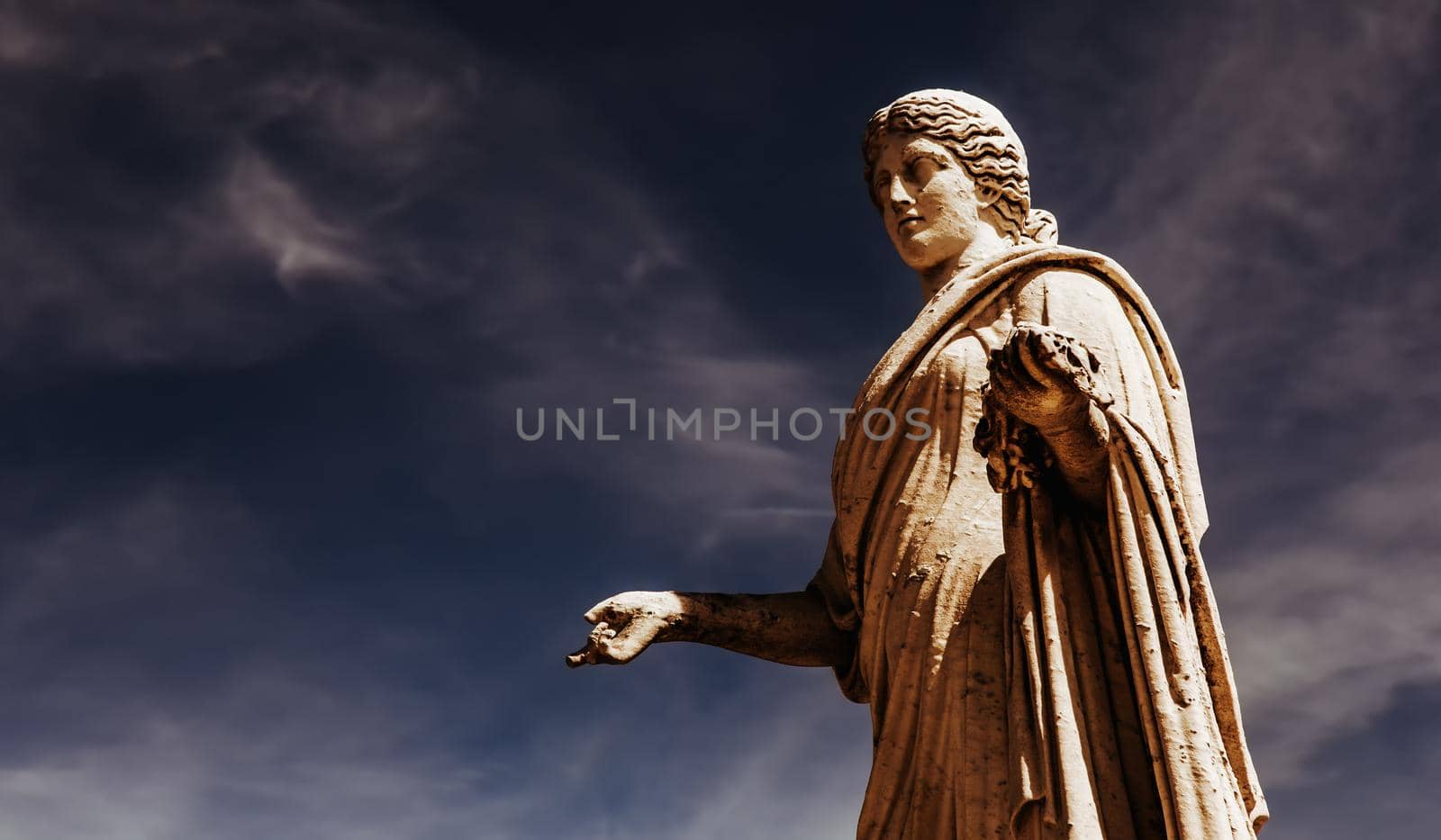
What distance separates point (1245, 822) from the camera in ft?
16.9

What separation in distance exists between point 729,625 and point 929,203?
2328 millimetres

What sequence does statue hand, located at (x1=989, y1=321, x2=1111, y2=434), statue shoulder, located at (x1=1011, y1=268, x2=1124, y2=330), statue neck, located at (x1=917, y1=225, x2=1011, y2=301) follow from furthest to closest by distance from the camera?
statue neck, located at (x1=917, y1=225, x2=1011, y2=301)
statue shoulder, located at (x1=1011, y1=268, x2=1124, y2=330)
statue hand, located at (x1=989, y1=321, x2=1111, y2=434)

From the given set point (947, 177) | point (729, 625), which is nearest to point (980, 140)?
point (947, 177)

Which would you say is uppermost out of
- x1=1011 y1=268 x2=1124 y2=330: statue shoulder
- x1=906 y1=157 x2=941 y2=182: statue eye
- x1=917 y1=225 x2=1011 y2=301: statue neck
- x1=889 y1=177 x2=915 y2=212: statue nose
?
x1=906 y1=157 x2=941 y2=182: statue eye

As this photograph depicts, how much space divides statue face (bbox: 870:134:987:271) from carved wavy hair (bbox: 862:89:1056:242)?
0.06 meters

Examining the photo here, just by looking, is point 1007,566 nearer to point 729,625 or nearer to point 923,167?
point 729,625

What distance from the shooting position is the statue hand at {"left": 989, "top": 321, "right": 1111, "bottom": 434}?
5.25 meters

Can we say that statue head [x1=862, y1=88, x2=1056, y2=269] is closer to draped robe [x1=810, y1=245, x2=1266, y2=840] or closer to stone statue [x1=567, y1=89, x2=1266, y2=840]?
stone statue [x1=567, y1=89, x2=1266, y2=840]

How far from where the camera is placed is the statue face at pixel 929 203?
7.47m

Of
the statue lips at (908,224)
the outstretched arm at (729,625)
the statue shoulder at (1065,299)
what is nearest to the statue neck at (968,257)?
the statue lips at (908,224)

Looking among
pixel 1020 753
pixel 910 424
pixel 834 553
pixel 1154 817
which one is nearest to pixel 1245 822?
pixel 1154 817

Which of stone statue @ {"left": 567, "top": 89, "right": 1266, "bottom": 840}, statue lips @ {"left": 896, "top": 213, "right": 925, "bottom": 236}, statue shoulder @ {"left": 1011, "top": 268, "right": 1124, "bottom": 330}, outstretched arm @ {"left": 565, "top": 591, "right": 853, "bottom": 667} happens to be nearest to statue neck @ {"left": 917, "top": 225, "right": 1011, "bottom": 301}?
stone statue @ {"left": 567, "top": 89, "right": 1266, "bottom": 840}

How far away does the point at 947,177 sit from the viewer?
7492 millimetres

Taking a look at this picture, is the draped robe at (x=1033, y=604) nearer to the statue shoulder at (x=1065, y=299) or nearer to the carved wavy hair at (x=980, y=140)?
the statue shoulder at (x=1065, y=299)
